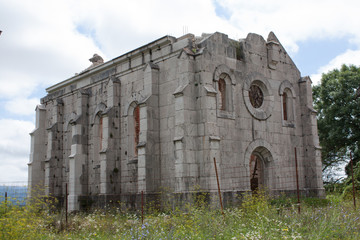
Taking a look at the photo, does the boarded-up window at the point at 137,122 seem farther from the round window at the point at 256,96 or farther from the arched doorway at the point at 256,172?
the arched doorway at the point at 256,172

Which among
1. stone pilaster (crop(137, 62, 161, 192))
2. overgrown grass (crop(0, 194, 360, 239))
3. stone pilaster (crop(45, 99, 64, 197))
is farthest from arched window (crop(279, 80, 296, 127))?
stone pilaster (crop(45, 99, 64, 197))

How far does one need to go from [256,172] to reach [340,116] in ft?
37.3

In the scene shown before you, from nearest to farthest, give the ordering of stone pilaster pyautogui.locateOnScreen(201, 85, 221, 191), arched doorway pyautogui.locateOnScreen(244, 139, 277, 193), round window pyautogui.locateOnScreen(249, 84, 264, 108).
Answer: stone pilaster pyautogui.locateOnScreen(201, 85, 221, 191) → arched doorway pyautogui.locateOnScreen(244, 139, 277, 193) → round window pyautogui.locateOnScreen(249, 84, 264, 108)

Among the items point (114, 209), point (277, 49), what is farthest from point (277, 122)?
point (114, 209)

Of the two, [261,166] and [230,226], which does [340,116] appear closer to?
[261,166]

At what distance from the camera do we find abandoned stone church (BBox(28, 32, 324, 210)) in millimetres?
16516

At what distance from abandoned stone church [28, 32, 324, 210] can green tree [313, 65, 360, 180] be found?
25.2 ft

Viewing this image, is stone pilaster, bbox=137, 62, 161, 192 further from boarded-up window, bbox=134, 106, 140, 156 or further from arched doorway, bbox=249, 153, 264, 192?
arched doorway, bbox=249, 153, 264, 192

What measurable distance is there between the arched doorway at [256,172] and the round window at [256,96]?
7.63ft

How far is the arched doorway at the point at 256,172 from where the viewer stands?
19.3 meters

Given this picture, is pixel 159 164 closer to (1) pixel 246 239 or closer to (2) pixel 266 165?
(2) pixel 266 165

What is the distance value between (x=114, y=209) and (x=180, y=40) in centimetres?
787

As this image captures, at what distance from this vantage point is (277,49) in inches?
797

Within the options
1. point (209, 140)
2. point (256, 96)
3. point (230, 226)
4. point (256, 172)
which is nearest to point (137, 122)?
point (209, 140)
